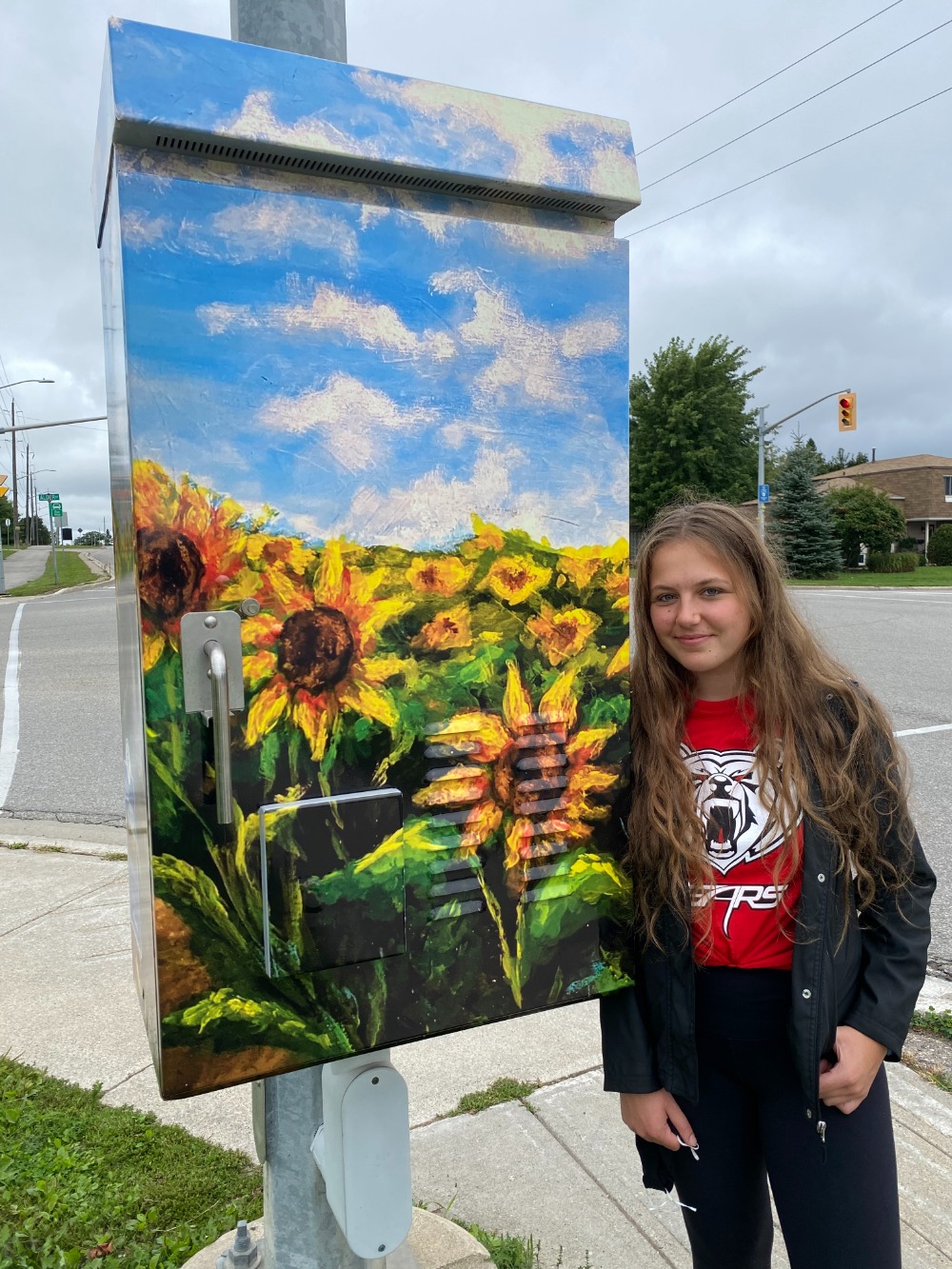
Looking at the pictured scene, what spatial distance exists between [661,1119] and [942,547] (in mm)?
40025

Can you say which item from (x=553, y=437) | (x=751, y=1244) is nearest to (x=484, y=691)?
(x=553, y=437)

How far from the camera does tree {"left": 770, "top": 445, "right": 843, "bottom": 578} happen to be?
30203mm

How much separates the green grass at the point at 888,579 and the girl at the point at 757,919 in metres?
25.3

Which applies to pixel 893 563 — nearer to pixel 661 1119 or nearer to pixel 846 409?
pixel 846 409

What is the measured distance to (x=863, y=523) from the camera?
1364 inches

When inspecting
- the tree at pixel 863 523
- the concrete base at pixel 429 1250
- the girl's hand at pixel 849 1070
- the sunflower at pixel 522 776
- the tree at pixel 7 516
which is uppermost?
the tree at pixel 7 516

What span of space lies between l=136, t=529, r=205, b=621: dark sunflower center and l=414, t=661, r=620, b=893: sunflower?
1.26 ft

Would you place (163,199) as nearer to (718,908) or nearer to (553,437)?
(553,437)

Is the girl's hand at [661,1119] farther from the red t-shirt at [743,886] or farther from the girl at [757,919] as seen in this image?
the red t-shirt at [743,886]

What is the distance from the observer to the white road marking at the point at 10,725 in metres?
6.34

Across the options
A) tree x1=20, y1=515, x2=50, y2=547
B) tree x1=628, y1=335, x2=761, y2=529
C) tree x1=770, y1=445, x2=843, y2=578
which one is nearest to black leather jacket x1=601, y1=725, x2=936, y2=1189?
tree x1=770, y1=445, x2=843, y2=578

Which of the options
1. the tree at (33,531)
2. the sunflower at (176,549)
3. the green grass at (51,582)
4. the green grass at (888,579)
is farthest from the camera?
the tree at (33,531)

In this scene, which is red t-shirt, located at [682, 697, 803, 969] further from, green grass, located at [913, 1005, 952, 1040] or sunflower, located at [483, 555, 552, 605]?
green grass, located at [913, 1005, 952, 1040]

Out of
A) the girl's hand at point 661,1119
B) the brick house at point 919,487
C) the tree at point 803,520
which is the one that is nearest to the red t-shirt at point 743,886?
the girl's hand at point 661,1119
